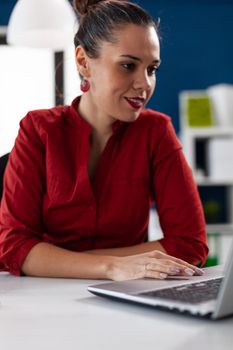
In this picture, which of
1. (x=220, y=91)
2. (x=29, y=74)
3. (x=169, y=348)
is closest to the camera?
(x=169, y=348)

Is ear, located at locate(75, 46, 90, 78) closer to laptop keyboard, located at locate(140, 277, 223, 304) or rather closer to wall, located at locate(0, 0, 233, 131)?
laptop keyboard, located at locate(140, 277, 223, 304)

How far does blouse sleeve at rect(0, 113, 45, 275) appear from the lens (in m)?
1.36

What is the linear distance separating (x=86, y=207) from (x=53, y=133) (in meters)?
0.20

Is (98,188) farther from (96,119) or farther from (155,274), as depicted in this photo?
(155,274)

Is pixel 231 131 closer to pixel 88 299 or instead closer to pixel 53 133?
pixel 53 133

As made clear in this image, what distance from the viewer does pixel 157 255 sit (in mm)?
1139

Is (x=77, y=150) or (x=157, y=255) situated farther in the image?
(x=77, y=150)

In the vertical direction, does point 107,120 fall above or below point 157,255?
Result: above

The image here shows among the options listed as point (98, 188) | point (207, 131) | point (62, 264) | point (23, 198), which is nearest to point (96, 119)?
point (98, 188)

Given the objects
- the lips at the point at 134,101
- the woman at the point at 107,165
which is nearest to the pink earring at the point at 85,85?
the woman at the point at 107,165

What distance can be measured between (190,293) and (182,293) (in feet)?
0.04

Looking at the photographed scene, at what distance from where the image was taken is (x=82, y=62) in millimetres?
1582

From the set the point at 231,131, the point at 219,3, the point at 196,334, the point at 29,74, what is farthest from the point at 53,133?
the point at 219,3

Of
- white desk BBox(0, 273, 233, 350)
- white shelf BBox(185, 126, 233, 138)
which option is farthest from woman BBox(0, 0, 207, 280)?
white shelf BBox(185, 126, 233, 138)
